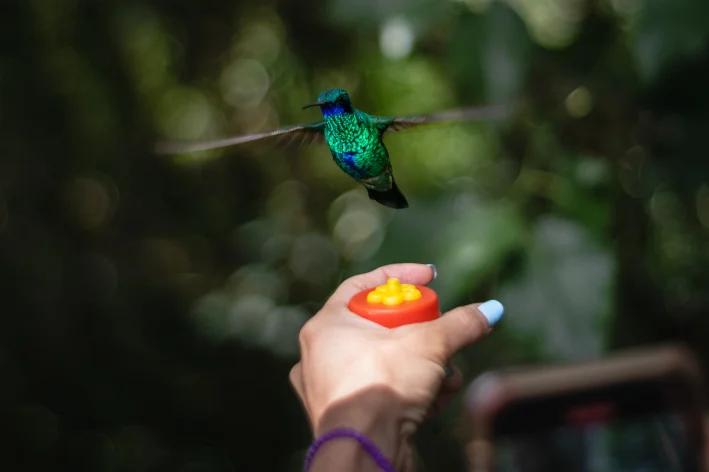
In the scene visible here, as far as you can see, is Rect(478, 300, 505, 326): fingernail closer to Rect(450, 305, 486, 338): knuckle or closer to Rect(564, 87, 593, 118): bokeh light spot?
Rect(450, 305, 486, 338): knuckle

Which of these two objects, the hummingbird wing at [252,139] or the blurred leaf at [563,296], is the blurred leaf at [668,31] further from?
the hummingbird wing at [252,139]

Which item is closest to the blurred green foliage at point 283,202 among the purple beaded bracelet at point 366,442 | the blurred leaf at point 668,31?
the blurred leaf at point 668,31

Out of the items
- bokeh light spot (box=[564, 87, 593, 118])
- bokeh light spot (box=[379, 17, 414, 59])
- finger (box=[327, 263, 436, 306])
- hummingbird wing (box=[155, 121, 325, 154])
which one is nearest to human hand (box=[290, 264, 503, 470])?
finger (box=[327, 263, 436, 306])

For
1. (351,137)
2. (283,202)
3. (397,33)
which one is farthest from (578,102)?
(351,137)

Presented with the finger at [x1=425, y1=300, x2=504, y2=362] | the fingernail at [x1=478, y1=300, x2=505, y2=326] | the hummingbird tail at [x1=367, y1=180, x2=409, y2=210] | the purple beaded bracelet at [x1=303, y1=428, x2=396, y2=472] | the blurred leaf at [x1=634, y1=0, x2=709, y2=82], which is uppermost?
the blurred leaf at [x1=634, y1=0, x2=709, y2=82]

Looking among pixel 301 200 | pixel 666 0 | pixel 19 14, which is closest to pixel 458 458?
pixel 301 200

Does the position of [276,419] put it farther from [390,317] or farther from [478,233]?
[390,317]

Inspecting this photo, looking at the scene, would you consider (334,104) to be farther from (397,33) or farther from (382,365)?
(397,33)

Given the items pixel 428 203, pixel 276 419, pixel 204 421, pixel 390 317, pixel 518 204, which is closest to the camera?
pixel 390 317
